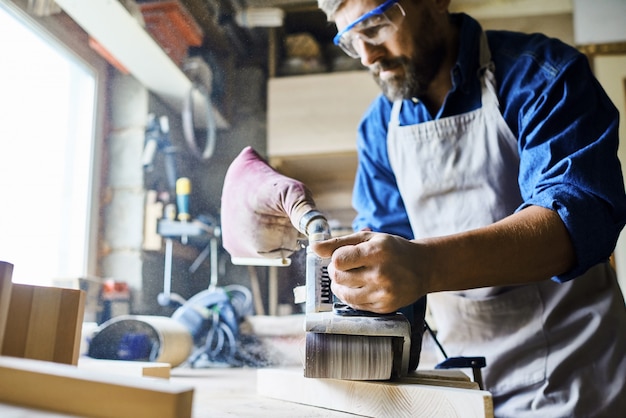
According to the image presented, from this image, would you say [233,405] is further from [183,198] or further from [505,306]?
[183,198]

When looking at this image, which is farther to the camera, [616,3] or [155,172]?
[616,3]

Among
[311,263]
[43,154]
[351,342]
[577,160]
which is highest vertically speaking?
[43,154]

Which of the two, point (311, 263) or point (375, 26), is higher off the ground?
point (375, 26)

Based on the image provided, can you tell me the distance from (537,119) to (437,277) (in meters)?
0.46

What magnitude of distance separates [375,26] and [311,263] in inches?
23.3

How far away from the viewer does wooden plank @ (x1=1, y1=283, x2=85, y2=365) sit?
628mm

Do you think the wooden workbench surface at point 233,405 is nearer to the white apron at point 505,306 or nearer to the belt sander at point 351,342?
the belt sander at point 351,342

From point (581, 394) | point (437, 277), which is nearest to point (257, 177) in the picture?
point (437, 277)

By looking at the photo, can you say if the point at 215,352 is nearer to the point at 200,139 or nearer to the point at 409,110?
the point at 200,139

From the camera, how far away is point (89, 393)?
0.46 meters

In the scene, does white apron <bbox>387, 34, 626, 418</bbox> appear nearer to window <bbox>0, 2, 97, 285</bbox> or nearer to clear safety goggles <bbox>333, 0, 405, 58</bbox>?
clear safety goggles <bbox>333, 0, 405, 58</bbox>

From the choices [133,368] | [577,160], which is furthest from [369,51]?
[133,368]

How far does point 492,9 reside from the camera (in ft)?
10.1

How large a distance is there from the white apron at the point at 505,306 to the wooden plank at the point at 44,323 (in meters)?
0.86
